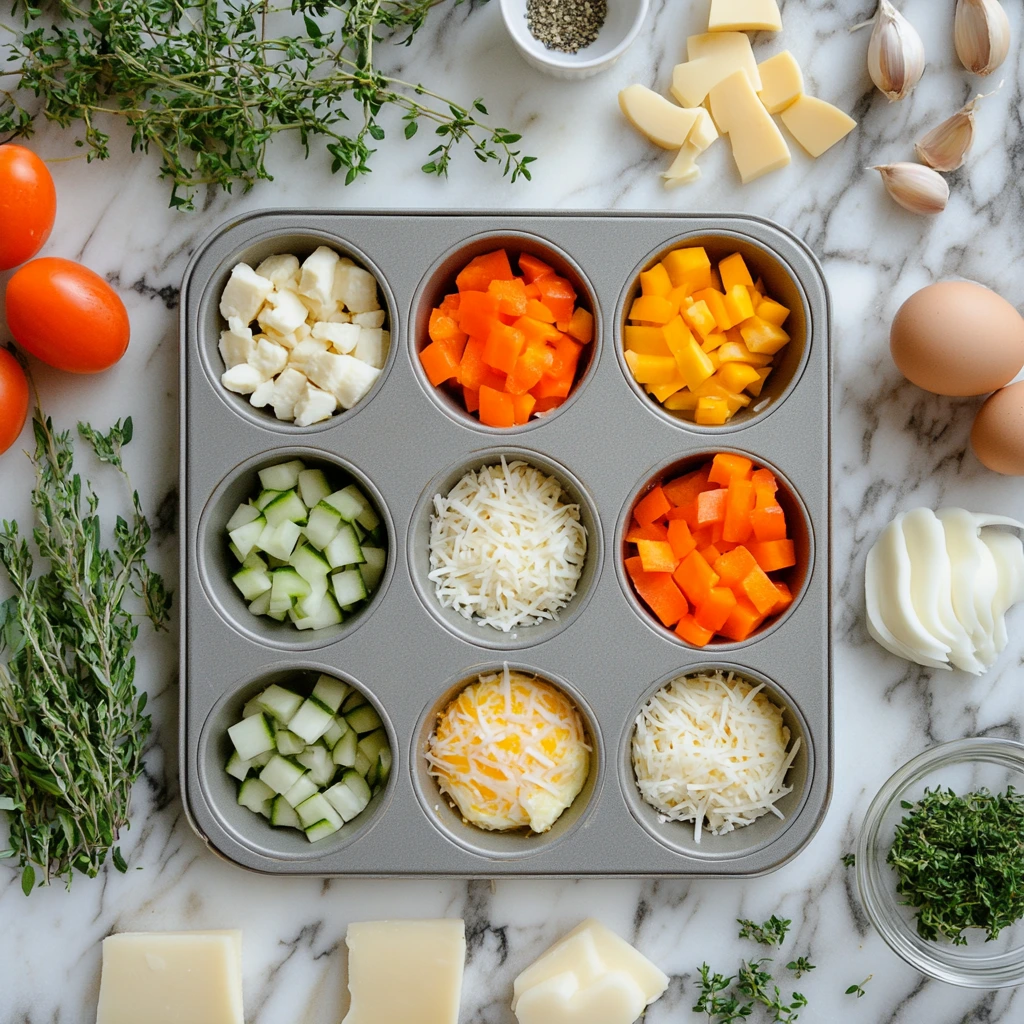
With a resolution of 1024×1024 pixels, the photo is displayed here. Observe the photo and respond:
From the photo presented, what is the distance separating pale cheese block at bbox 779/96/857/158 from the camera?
6.64 feet

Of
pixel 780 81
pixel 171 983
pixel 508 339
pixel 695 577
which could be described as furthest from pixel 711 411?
pixel 171 983

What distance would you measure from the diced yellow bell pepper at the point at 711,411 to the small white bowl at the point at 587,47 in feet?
2.43

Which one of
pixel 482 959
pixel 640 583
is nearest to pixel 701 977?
pixel 482 959

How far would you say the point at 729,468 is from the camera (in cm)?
187

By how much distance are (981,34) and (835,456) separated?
954mm

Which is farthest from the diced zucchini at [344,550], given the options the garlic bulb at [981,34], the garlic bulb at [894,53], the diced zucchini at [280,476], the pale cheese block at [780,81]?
the garlic bulb at [981,34]

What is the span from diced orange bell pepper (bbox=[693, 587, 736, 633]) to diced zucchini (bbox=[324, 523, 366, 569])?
0.71 metres

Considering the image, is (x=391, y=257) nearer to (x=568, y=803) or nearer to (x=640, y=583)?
(x=640, y=583)

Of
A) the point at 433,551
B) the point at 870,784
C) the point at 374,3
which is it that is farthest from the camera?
the point at 870,784

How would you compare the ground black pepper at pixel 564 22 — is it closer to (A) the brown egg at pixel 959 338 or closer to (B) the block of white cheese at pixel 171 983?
(A) the brown egg at pixel 959 338

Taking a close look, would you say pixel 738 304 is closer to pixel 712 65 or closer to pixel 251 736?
pixel 712 65

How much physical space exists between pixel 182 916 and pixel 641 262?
173 cm

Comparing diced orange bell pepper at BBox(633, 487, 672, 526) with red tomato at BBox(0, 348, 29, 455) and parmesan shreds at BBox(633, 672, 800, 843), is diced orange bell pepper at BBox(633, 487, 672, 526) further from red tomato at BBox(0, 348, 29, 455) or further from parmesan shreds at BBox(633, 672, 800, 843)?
red tomato at BBox(0, 348, 29, 455)

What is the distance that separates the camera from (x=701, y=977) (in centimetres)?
205
